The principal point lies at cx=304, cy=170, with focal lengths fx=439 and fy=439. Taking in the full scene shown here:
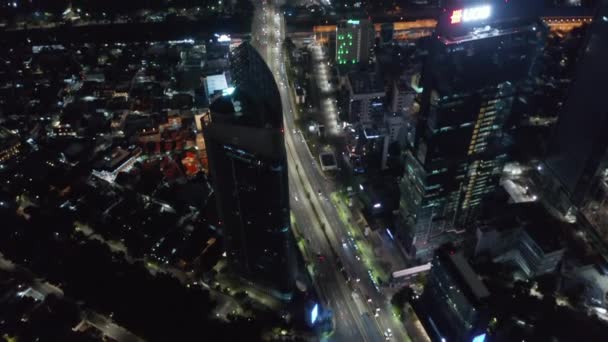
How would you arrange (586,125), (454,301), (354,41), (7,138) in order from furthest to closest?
(354,41) < (7,138) < (586,125) < (454,301)

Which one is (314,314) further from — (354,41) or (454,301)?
(354,41)

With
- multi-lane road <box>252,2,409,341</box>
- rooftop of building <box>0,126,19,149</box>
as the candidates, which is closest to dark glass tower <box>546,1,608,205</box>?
multi-lane road <box>252,2,409,341</box>

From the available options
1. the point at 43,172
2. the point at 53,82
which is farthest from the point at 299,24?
the point at 43,172

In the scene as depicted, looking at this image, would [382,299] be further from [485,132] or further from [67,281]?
[67,281]

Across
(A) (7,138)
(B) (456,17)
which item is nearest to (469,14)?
(B) (456,17)

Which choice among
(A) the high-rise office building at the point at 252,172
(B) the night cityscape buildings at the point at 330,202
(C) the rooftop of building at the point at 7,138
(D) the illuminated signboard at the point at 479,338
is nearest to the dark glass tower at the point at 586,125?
(B) the night cityscape buildings at the point at 330,202

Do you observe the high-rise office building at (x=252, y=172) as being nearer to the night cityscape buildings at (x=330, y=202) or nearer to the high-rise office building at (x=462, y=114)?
the night cityscape buildings at (x=330, y=202)

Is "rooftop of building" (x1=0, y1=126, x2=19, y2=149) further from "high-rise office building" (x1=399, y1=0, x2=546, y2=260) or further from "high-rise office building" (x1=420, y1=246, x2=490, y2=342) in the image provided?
"high-rise office building" (x1=420, y1=246, x2=490, y2=342)
